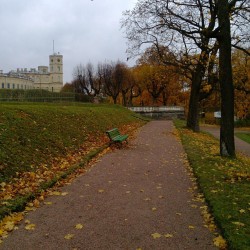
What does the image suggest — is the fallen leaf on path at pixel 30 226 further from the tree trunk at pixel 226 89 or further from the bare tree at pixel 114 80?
the bare tree at pixel 114 80

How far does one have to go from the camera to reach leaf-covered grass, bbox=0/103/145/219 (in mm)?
7543

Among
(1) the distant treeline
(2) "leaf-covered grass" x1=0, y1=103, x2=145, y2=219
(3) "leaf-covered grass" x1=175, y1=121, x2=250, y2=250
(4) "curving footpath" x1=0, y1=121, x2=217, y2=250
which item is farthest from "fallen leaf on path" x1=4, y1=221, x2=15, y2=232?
(1) the distant treeline

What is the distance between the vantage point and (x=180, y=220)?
604 centimetres

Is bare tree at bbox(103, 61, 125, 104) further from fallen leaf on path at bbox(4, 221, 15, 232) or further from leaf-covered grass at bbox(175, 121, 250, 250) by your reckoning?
fallen leaf on path at bbox(4, 221, 15, 232)

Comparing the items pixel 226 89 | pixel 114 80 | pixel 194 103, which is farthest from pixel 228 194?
pixel 114 80

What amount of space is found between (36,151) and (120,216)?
5118 millimetres

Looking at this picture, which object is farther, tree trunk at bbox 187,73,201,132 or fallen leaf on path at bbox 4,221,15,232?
tree trunk at bbox 187,73,201,132

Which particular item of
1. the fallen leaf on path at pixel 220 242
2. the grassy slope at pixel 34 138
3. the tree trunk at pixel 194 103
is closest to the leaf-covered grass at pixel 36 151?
the grassy slope at pixel 34 138

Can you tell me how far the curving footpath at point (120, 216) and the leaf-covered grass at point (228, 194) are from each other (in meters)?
0.30

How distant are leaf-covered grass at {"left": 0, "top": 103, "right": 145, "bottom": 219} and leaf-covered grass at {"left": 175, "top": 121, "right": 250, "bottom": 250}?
3416 millimetres

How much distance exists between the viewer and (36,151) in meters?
10.6

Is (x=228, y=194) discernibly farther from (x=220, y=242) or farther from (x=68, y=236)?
(x=68, y=236)

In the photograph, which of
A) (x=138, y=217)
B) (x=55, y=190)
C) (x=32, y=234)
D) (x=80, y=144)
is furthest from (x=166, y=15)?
(x=32, y=234)

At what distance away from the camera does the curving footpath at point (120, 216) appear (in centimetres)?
509
